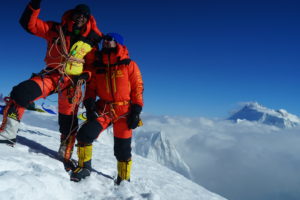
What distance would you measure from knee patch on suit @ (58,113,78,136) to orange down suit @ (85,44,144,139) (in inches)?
22.4

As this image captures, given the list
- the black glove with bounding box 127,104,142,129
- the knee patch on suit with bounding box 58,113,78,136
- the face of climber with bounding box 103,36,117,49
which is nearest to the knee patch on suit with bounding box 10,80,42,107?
the knee patch on suit with bounding box 58,113,78,136

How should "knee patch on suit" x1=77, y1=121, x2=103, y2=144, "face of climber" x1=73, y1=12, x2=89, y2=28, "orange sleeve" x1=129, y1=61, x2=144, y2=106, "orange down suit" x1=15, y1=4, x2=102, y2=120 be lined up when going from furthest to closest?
"orange sleeve" x1=129, y1=61, x2=144, y2=106, "face of climber" x1=73, y1=12, x2=89, y2=28, "knee patch on suit" x1=77, y1=121, x2=103, y2=144, "orange down suit" x1=15, y1=4, x2=102, y2=120

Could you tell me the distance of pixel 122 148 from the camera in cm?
503

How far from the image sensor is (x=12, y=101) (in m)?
4.52

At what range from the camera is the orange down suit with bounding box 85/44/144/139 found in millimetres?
5000

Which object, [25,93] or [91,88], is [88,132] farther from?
[25,93]

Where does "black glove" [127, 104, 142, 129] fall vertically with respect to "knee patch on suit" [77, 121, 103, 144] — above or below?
above

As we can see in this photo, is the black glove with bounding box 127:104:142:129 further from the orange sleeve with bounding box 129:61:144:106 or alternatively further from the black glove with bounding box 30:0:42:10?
the black glove with bounding box 30:0:42:10

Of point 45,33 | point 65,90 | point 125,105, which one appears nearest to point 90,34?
point 45,33

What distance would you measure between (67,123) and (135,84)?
167 centimetres

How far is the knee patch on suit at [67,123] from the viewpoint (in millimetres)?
5257

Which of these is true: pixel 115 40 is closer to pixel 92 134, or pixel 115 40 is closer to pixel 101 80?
pixel 101 80

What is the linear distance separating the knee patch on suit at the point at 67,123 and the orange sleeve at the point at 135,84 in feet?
4.36

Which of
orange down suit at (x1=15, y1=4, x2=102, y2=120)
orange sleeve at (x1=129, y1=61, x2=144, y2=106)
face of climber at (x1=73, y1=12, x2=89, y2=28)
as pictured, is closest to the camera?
orange down suit at (x1=15, y1=4, x2=102, y2=120)
